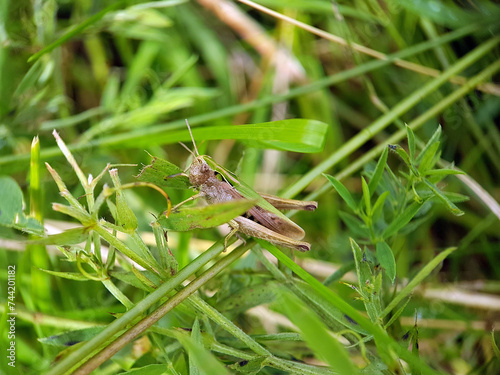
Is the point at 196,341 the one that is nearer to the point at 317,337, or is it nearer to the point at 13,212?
the point at 317,337

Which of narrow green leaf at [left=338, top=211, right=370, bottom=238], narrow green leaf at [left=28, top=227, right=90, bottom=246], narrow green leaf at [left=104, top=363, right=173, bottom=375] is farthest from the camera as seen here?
narrow green leaf at [left=338, top=211, right=370, bottom=238]

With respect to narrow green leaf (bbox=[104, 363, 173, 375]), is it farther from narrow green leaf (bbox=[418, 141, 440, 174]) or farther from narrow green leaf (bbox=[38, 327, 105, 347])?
narrow green leaf (bbox=[418, 141, 440, 174])

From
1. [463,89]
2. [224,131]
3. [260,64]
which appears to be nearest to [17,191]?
[224,131]

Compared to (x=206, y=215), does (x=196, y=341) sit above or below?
below

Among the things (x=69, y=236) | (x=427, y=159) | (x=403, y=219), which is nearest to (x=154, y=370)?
(x=69, y=236)

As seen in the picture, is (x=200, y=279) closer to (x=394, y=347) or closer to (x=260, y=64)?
(x=394, y=347)

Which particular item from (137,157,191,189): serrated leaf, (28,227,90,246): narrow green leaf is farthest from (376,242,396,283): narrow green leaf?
(28,227,90,246): narrow green leaf

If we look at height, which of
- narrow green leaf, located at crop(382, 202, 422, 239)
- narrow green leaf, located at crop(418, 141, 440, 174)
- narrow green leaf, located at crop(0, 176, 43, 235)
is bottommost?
narrow green leaf, located at crop(382, 202, 422, 239)

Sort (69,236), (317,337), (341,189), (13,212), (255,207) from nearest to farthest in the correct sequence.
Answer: (317,337) → (69,236) → (13,212) → (341,189) → (255,207)
